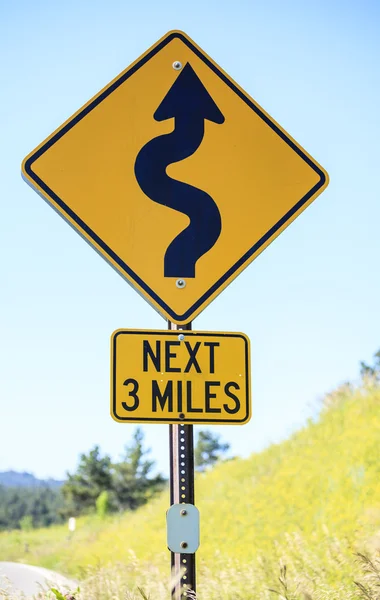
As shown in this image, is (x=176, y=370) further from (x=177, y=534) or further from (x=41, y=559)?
(x=41, y=559)

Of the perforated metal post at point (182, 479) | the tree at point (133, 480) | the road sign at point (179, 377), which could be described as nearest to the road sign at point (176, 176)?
the road sign at point (179, 377)

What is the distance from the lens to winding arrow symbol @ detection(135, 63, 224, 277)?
10.4ft

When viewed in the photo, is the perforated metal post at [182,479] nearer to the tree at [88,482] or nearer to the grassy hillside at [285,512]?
the grassy hillside at [285,512]

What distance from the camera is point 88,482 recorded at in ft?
180

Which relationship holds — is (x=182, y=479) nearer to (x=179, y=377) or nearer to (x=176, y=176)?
(x=179, y=377)

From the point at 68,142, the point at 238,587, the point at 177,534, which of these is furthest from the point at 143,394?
the point at 238,587

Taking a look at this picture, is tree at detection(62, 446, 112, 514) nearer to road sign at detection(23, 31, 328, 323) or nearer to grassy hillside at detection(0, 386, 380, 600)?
grassy hillside at detection(0, 386, 380, 600)

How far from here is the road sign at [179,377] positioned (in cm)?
296

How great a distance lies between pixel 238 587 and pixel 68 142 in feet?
14.2

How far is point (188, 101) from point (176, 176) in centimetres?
40

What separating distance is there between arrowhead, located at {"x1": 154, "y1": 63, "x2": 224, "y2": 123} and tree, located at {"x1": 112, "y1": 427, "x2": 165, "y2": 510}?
48986 mm

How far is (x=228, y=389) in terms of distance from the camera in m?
3.04

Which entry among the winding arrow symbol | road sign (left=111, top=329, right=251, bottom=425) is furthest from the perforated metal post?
the winding arrow symbol

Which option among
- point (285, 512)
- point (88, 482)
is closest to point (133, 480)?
point (88, 482)
